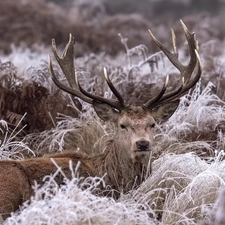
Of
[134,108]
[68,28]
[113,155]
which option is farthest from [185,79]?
[68,28]

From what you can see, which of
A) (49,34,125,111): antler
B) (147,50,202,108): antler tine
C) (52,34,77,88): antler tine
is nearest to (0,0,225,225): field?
(147,50,202,108): antler tine

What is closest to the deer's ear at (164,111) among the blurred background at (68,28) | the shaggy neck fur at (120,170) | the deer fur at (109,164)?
the deer fur at (109,164)

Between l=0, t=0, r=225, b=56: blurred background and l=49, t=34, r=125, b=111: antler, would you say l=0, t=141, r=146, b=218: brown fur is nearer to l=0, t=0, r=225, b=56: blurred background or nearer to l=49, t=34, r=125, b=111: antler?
l=49, t=34, r=125, b=111: antler

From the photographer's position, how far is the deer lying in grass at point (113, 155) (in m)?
6.45

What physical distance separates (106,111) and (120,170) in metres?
0.54

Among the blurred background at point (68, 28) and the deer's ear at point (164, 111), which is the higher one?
the blurred background at point (68, 28)

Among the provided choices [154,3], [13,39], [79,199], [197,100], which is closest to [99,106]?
[79,199]

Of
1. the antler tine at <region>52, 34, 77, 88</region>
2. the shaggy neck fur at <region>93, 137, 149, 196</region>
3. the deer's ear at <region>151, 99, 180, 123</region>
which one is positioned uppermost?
the antler tine at <region>52, 34, 77, 88</region>

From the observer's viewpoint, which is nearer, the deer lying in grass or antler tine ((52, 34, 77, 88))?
the deer lying in grass

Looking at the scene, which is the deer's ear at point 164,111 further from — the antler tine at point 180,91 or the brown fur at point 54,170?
the brown fur at point 54,170

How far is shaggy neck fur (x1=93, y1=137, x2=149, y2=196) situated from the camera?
684 centimetres

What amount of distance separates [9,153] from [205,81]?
12.9 ft

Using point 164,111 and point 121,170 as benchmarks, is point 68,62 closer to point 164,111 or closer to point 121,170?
point 164,111

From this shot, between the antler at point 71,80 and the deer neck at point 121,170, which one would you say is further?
the antler at point 71,80
